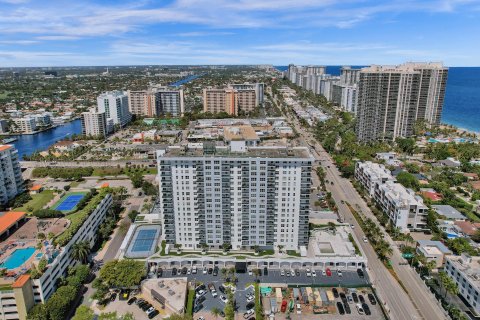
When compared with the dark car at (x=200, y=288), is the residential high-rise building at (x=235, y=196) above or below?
above

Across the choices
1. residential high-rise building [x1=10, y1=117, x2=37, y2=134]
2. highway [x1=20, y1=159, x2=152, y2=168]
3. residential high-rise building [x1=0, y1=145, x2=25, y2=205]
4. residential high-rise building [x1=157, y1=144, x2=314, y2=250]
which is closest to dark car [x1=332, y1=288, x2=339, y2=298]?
residential high-rise building [x1=157, y1=144, x2=314, y2=250]

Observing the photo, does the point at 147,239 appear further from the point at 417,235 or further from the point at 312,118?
the point at 312,118

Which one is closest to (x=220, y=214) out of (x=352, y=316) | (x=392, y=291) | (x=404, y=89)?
(x=352, y=316)

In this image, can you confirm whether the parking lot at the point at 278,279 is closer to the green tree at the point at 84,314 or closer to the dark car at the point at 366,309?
the dark car at the point at 366,309

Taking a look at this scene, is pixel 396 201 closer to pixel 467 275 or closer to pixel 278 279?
pixel 467 275

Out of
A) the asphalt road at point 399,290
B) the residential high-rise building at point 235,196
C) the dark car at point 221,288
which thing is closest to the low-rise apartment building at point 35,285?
the residential high-rise building at point 235,196

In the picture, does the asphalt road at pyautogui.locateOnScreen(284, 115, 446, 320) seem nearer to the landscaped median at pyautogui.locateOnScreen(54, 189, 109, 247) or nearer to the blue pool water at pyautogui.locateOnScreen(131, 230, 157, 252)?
the blue pool water at pyautogui.locateOnScreen(131, 230, 157, 252)
